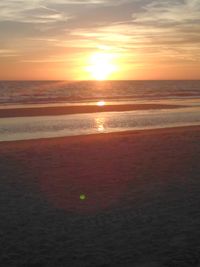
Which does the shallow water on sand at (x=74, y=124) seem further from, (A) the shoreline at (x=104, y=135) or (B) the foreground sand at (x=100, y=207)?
(B) the foreground sand at (x=100, y=207)

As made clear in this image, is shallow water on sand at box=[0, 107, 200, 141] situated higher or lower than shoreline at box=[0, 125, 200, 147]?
lower

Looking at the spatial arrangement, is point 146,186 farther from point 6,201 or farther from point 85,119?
point 85,119

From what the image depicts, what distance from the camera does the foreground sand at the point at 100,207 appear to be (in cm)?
805

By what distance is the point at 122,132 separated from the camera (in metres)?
26.4

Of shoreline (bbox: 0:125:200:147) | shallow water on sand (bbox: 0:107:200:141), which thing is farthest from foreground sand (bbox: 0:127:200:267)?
shallow water on sand (bbox: 0:107:200:141)

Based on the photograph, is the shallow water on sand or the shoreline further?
the shallow water on sand

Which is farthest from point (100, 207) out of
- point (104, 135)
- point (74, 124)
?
point (74, 124)

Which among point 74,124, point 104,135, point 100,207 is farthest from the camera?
point 74,124

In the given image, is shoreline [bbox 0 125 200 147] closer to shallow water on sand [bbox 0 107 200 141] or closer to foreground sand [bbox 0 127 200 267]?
shallow water on sand [bbox 0 107 200 141]

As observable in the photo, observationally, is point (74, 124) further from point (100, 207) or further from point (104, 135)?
point (100, 207)

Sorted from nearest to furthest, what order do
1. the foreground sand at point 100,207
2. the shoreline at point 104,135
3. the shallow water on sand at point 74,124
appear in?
the foreground sand at point 100,207, the shoreline at point 104,135, the shallow water on sand at point 74,124

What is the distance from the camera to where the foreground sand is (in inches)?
317

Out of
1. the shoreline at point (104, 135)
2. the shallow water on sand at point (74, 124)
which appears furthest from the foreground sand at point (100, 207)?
the shallow water on sand at point (74, 124)

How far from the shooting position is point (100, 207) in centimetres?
1084
